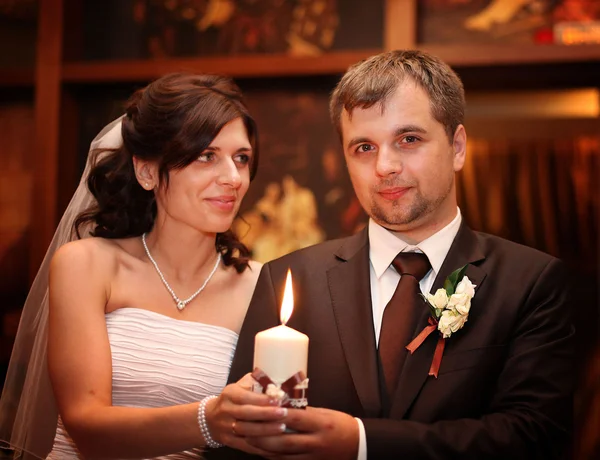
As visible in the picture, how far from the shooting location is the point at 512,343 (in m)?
2.06

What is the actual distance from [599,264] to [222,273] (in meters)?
2.16

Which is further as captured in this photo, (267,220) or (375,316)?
(267,220)

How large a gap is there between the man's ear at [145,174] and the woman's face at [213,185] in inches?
3.5

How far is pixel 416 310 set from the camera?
2129 millimetres

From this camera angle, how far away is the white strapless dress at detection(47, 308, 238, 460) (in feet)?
8.26

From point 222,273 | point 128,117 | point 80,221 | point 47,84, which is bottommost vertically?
point 222,273

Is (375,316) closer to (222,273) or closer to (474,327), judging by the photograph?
(474,327)

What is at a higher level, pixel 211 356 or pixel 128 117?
pixel 128 117

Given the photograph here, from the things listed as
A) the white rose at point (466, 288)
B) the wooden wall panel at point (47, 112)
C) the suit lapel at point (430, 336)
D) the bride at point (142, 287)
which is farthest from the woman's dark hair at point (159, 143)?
the wooden wall panel at point (47, 112)

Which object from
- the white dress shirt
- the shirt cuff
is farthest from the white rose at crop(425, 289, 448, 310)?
the shirt cuff

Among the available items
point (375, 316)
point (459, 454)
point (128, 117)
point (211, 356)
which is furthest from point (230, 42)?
point (459, 454)

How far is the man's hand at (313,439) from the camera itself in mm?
1725

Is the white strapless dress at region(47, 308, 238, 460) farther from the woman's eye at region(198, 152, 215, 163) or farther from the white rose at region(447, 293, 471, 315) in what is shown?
the white rose at region(447, 293, 471, 315)

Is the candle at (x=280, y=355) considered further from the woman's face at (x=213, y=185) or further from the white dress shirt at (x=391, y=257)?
the woman's face at (x=213, y=185)
